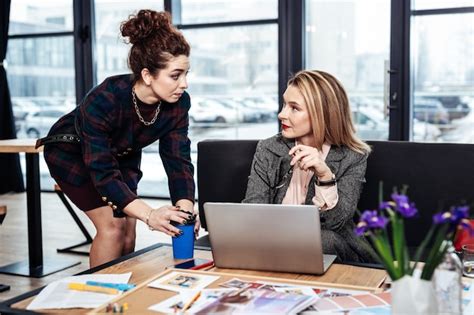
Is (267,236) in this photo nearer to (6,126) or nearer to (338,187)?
(338,187)

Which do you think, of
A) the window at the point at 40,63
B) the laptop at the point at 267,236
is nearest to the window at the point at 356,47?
the window at the point at 40,63

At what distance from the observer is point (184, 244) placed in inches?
73.4

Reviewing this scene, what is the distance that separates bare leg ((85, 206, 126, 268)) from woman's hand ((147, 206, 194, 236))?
0.46 meters

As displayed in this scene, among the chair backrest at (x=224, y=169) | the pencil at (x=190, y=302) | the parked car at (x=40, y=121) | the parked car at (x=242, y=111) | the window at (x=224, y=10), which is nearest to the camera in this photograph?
the pencil at (x=190, y=302)

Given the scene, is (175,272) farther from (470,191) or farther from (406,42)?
(406,42)

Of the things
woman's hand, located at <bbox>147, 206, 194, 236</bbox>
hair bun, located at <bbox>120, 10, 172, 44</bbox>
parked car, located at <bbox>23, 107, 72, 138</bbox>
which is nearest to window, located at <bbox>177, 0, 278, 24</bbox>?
parked car, located at <bbox>23, 107, 72, 138</bbox>

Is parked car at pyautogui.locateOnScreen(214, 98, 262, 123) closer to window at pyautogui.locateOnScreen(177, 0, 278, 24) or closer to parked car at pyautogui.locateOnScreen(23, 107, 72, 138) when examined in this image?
window at pyautogui.locateOnScreen(177, 0, 278, 24)

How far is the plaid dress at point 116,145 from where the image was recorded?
2.07 meters

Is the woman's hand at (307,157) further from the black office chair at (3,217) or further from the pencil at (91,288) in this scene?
the black office chair at (3,217)

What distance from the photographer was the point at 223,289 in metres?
1.47

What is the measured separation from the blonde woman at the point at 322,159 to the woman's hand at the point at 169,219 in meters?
0.41

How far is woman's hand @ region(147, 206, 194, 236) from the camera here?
182 cm

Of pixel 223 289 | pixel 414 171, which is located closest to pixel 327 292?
pixel 223 289

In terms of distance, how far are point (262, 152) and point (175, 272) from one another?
78 centimetres
